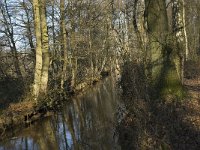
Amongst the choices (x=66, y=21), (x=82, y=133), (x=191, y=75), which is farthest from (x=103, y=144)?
(x=66, y=21)

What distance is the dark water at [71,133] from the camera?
42.7 ft

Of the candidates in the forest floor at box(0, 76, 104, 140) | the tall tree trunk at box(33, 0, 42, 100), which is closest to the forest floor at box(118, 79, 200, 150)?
the forest floor at box(0, 76, 104, 140)

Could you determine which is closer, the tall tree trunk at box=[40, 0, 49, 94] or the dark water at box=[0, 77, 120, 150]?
the dark water at box=[0, 77, 120, 150]

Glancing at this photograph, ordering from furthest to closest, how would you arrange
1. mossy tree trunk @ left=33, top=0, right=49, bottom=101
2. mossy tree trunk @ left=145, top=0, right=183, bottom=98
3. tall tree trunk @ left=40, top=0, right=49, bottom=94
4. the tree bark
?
tall tree trunk @ left=40, top=0, right=49, bottom=94 < the tree bark < mossy tree trunk @ left=33, top=0, right=49, bottom=101 < mossy tree trunk @ left=145, top=0, right=183, bottom=98

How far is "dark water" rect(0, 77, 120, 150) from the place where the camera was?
13008mm

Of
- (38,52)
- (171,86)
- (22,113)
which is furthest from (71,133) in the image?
(38,52)

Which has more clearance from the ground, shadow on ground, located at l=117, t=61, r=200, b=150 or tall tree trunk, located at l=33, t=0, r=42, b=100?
tall tree trunk, located at l=33, t=0, r=42, b=100

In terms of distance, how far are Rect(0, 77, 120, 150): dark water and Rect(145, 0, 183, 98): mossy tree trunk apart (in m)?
2.20

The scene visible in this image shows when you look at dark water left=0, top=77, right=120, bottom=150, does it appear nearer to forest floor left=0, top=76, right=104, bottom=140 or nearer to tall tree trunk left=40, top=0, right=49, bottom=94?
forest floor left=0, top=76, right=104, bottom=140

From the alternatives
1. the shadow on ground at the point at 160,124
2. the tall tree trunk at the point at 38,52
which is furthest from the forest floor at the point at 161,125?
the tall tree trunk at the point at 38,52

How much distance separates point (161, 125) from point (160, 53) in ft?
13.8

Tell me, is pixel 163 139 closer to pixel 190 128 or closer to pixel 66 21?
pixel 190 128

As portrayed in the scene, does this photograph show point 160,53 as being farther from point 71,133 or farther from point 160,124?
point 71,133

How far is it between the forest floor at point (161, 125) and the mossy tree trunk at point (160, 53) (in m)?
0.79
